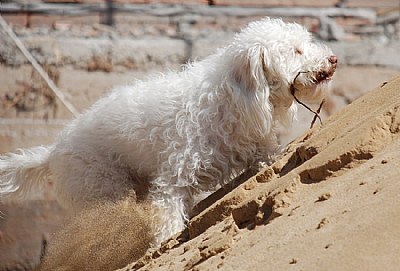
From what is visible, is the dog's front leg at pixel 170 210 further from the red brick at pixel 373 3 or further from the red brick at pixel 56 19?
the red brick at pixel 373 3

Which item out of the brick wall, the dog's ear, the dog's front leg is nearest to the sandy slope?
the dog's front leg

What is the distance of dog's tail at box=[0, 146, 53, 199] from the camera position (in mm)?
7498

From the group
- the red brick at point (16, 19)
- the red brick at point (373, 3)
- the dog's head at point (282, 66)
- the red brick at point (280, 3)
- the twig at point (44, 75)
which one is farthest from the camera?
the red brick at point (373, 3)

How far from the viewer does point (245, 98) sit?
21.7 ft

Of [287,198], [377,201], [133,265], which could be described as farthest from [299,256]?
[133,265]

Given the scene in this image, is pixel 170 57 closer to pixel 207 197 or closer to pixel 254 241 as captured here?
pixel 207 197

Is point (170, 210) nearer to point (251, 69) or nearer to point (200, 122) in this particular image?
point (200, 122)

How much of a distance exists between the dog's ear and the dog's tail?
1.64 metres

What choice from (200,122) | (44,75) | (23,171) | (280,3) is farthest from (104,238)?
(280,3)

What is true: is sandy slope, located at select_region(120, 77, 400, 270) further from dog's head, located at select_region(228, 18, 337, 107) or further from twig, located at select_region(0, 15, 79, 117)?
twig, located at select_region(0, 15, 79, 117)

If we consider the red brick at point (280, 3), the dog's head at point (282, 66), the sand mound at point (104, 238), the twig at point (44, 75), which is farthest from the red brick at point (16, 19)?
the dog's head at point (282, 66)

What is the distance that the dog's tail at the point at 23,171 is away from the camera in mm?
7498

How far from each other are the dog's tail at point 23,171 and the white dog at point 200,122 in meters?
0.62

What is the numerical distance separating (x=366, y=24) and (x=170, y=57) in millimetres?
2133
